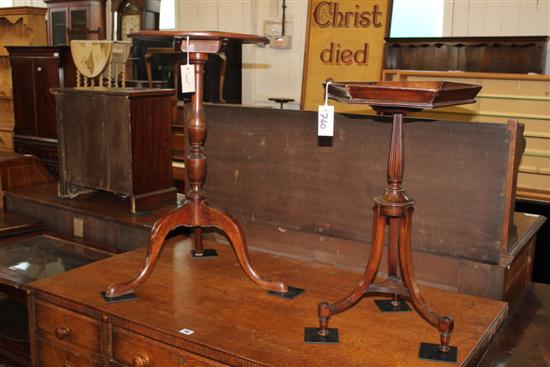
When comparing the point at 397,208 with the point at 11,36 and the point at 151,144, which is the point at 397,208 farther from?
the point at 11,36

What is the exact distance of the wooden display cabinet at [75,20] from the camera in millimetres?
7035

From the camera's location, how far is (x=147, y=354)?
1.79 meters

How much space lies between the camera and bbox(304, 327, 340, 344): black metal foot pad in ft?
5.39

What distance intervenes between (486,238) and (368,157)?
0.48 meters

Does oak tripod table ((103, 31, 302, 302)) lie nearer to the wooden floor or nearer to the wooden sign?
the wooden floor

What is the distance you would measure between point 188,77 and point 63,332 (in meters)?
0.94

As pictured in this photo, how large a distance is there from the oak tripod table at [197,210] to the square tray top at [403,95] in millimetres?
489

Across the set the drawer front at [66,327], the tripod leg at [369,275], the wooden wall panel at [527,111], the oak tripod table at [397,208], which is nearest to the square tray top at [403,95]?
the oak tripod table at [397,208]

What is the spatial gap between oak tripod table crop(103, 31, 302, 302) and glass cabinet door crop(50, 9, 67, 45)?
582 centimetres

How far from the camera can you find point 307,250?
233 cm

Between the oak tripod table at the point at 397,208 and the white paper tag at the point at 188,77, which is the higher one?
the white paper tag at the point at 188,77

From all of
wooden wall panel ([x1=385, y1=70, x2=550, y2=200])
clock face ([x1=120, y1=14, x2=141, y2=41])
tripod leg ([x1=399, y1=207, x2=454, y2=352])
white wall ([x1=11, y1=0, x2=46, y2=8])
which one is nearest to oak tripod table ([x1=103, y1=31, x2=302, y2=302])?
tripod leg ([x1=399, y1=207, x2=454, y2=352])

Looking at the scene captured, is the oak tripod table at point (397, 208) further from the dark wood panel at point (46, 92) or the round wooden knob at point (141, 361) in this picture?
the dark wood panel at point (46, 92)

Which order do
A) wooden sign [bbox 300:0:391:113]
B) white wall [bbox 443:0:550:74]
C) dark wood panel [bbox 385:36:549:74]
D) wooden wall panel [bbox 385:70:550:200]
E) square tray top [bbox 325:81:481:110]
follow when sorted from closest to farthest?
square tray top [bbox 325:81:481:110] < wooden wall panel [bbox 385:70:550:200] < dark wood panel [bbox 385:36:549:74] < white wall [bbox 443:0:550:74] < wooden sign [bbox 300:0:391:113]
